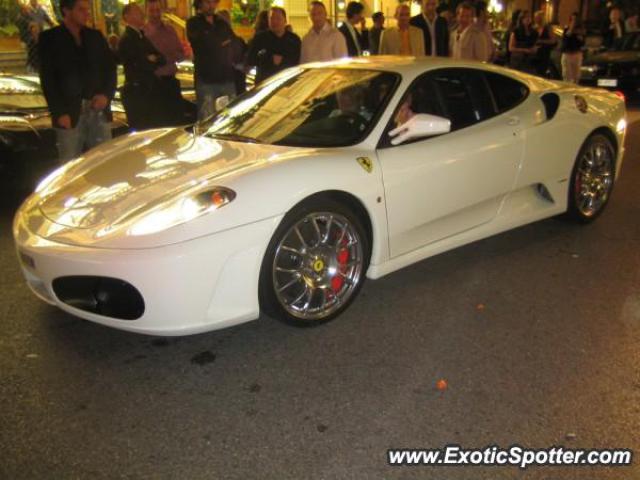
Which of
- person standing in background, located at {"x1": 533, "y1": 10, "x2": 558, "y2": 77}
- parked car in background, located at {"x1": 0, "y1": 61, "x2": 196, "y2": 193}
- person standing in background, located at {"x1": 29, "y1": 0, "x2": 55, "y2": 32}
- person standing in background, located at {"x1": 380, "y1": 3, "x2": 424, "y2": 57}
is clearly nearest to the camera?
parked car in background, located at {"x1": 0, "y1": 61, "x2": 196, "y2": 193}

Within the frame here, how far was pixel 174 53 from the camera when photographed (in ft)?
22.3

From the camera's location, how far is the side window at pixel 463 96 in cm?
395

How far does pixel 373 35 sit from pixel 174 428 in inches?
368

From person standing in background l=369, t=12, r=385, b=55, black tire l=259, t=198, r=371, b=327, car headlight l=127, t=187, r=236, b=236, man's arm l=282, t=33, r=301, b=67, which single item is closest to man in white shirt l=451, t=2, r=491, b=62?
man's arm l=282, t=33, r=301, b=67

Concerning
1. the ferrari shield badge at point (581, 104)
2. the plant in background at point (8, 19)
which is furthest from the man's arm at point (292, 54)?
the plant in background at point (8, 19)

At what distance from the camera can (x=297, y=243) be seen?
10.5ft

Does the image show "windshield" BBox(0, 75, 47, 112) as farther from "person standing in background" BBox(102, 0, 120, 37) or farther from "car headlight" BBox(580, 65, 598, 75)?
"car headlight" BBox(580, 65, 598, 75)

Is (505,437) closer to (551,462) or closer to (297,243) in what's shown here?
(551,462)

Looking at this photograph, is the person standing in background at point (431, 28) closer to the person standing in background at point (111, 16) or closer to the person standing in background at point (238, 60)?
the person standing in background at point (238, 60)

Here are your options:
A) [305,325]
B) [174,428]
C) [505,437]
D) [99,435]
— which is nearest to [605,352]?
[505,437]

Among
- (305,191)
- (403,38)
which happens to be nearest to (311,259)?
(305,191)

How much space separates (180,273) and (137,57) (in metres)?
4.32

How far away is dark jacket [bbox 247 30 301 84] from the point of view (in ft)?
22.9

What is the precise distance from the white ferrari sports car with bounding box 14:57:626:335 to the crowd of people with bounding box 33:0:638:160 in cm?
137
